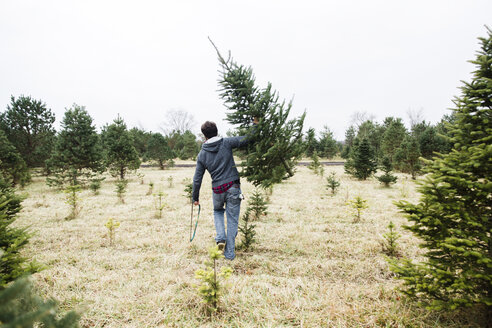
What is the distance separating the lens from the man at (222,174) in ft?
14.2

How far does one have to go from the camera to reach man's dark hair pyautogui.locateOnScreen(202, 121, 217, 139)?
443 cm

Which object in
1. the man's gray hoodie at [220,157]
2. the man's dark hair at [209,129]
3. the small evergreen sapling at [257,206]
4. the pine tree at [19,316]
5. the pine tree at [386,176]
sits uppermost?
the man's dark hair at [209,129]

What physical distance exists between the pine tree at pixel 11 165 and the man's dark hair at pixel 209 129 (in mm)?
14523

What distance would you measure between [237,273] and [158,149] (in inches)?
947

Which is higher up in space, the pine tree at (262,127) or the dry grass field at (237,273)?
the pine tree at (262,127)

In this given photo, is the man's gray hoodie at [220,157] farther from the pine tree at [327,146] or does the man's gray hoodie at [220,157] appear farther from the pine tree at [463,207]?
the pine tree at [327,146]

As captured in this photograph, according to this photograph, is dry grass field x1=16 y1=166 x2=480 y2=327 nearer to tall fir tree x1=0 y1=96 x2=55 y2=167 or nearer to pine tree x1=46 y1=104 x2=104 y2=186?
pine tree x1=46 y1=104 x2=104 y2=186

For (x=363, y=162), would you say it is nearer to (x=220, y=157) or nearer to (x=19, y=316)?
(x=220, y=157)

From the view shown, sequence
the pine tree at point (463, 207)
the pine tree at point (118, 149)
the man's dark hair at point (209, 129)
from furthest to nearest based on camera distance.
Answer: the pine tree at point (118, 149) → the man's dark hair at point (209, 129) → the pine tree at point (463, 207)

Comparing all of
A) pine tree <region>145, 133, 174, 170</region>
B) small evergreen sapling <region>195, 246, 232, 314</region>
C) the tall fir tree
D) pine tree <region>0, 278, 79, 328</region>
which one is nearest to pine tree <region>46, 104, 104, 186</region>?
the tall fir tree

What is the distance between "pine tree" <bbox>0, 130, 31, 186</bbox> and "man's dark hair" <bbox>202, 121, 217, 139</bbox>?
1452cm

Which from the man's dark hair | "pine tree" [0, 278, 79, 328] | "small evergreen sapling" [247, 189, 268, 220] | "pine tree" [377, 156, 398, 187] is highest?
the man's dark hair

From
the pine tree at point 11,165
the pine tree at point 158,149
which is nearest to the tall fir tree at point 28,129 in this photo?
the pine tree at point 11,165

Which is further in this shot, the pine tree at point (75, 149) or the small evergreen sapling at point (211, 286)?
the pine tree at point (75, 149)
